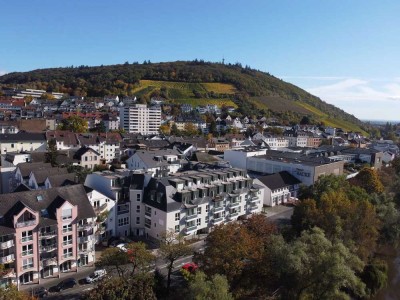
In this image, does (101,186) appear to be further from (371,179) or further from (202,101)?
(202,101)

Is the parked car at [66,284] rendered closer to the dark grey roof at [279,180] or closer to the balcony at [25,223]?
the balcony at [25,223]

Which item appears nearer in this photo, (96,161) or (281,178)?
(281,178)

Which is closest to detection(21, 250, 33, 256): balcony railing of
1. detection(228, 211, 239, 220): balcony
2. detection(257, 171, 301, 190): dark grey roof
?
detection(228, 211, 239, 220): balcony

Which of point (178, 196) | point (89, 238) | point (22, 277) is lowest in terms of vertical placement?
point (22, 277)

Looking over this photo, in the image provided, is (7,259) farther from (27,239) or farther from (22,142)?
(22,142)

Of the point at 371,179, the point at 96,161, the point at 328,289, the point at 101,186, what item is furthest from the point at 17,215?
the point at 371,179

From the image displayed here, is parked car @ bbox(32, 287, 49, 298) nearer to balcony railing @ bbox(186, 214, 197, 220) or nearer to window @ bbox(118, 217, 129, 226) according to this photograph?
window @ bbox(118, 217, 129, 226)

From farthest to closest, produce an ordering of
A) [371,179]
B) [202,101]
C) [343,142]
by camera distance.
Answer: [202,101]
[343,142]
[371,179]

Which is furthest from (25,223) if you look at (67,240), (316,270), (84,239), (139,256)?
(316,270)
